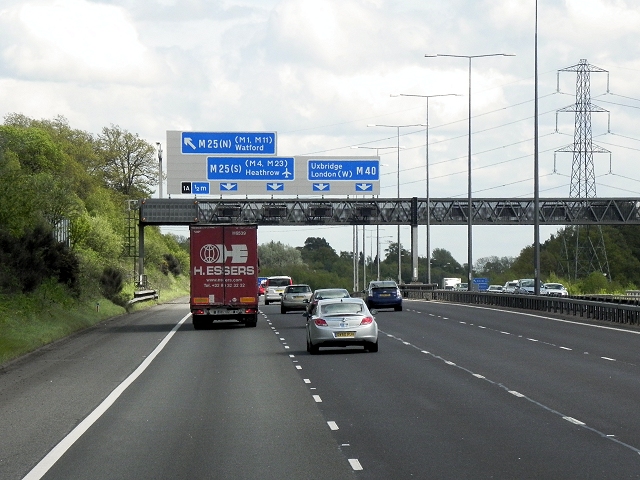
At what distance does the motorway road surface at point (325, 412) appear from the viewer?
11867 mm

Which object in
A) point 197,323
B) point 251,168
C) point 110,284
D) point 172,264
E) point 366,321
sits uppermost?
point 251,168

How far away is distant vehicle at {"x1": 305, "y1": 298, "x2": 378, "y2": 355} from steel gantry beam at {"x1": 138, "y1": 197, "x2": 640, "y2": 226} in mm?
43813

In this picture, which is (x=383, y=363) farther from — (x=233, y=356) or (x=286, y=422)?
(x=286, y=422)

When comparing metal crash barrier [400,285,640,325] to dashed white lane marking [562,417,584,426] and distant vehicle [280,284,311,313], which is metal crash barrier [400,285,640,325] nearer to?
distant vehicle [280,284,311,313]

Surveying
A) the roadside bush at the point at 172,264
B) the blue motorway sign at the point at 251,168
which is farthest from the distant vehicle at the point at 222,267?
the roadside bush at the point at 172,264

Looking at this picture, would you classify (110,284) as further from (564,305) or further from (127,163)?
(127,163)

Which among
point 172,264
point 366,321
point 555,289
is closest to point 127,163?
point 172,264

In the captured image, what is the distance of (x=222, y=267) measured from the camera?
41719 millimetres

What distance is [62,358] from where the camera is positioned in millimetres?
28156

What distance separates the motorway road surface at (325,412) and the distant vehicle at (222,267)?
913cm

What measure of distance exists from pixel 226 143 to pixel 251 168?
2.36 m

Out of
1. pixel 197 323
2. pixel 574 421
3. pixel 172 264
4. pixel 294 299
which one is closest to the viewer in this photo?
pixel 574 421

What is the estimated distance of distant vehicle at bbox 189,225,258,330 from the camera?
41656mm

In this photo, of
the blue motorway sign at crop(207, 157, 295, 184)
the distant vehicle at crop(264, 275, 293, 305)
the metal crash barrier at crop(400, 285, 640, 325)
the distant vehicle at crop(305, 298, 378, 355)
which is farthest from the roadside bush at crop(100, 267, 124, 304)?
the distant vehicle at crop(305, 298, 378, 355)
